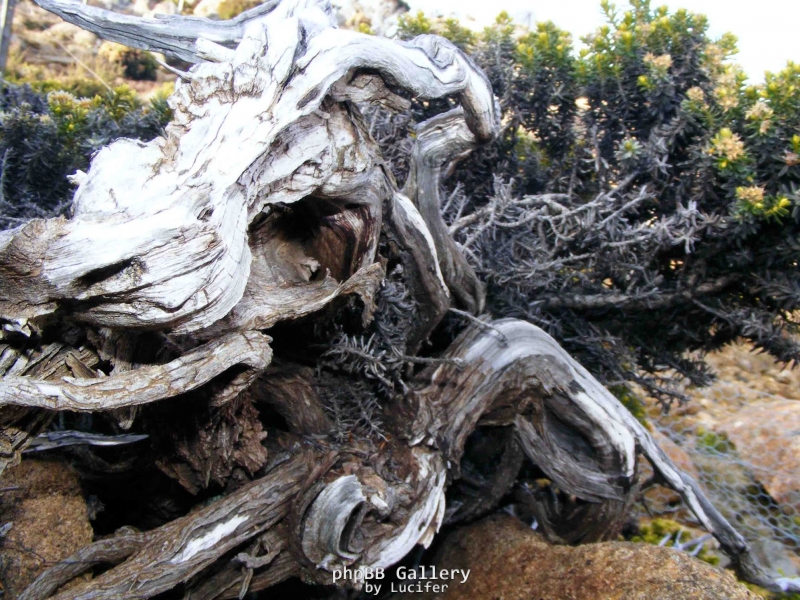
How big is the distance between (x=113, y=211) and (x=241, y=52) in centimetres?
57

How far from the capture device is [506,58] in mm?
3543

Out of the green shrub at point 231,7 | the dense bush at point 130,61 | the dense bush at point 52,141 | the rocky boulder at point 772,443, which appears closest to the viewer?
the dense bush at point 52,141

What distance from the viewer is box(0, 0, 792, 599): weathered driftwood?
1513 millimetres

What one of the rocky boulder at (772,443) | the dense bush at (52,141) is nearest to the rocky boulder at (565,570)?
the rocky boulder at (772,443)

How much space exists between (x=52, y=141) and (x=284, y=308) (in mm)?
2374

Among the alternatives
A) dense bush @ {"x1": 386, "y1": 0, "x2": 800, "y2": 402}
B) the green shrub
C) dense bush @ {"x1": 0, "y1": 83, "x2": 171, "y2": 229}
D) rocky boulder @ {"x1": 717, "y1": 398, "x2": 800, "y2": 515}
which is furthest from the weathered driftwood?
the green shrub

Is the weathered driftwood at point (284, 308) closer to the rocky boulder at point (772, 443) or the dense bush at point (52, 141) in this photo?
the rocky boulder at point (772, 443)

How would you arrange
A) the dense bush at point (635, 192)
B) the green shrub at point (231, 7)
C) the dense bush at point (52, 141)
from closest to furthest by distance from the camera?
the dense bush at point (635, 192)
the dense bush at point (52, 141)
the green shrub at point (231, 7)

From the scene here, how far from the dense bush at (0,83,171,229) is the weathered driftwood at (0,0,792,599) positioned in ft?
5.41

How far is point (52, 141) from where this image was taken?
343cm

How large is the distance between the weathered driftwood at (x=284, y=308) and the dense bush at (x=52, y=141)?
5.41 feet

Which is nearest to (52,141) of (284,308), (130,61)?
(284,308)

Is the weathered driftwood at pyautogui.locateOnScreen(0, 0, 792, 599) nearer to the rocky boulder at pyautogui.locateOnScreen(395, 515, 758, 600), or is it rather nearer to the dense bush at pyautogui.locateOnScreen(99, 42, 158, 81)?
the rocky boulder at pyautogui.locateOnScreen(395, 515, 758, 600)

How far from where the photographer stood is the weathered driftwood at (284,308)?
1513mm
